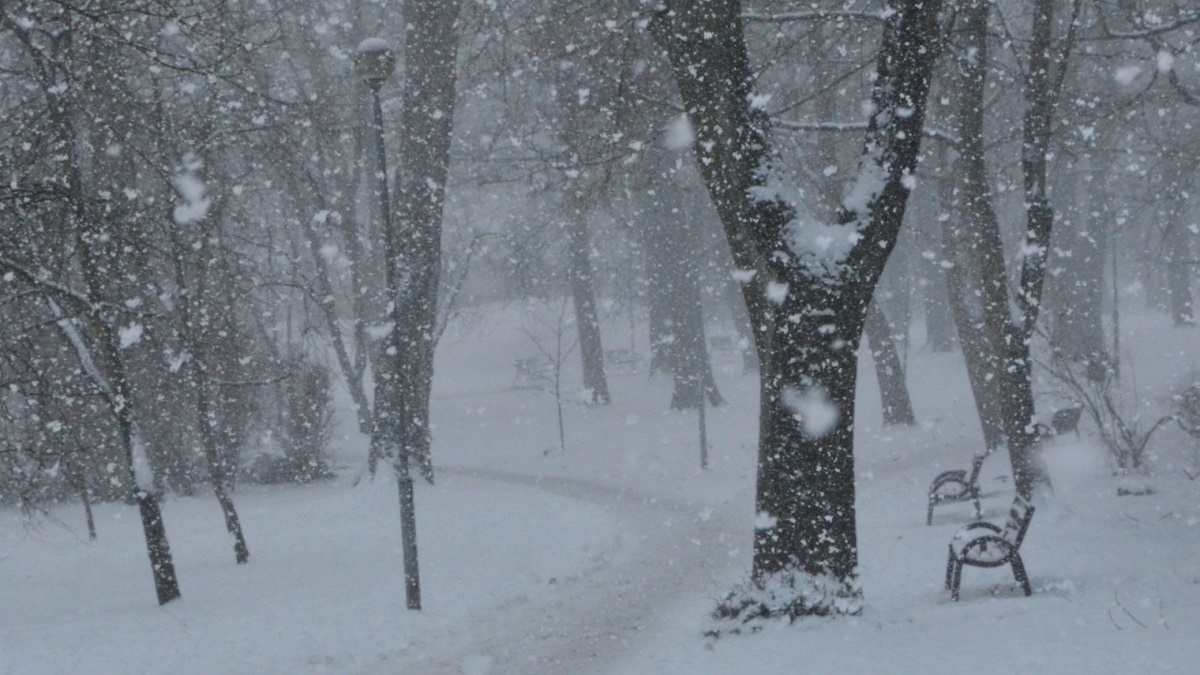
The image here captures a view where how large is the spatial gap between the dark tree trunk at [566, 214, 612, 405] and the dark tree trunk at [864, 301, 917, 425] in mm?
7842

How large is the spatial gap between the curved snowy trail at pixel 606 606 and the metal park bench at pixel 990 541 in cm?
216

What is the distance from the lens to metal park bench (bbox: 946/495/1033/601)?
725 centimetres

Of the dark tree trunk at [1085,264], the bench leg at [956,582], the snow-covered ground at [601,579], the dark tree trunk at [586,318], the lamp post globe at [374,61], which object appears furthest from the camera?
the dark tree trunk at [586,318]

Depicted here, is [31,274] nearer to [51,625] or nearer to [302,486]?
[51,625]

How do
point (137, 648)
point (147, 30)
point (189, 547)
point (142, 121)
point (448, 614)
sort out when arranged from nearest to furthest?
point (137, 648) → point (448, 614) → point (147, 30) → point (142, 121) → point (189, 547)

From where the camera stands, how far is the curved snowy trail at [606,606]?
7668 millimetres

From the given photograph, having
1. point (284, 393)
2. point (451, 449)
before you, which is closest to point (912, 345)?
point (451, 449)

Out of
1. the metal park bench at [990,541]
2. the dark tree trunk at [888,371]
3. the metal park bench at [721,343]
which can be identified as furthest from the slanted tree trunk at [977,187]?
the metal park bench at [721,343]

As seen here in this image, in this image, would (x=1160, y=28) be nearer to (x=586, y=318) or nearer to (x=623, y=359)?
(x=586, y=318)

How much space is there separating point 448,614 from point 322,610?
1.17 meters

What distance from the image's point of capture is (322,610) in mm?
8812

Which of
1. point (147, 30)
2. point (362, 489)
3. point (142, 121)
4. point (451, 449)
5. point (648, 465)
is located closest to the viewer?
point (147, 30)

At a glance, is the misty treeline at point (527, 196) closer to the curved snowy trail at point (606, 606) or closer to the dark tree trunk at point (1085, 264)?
the dark tree trunk at point (1085, 264)

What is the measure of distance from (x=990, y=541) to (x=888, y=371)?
36.8 ft
